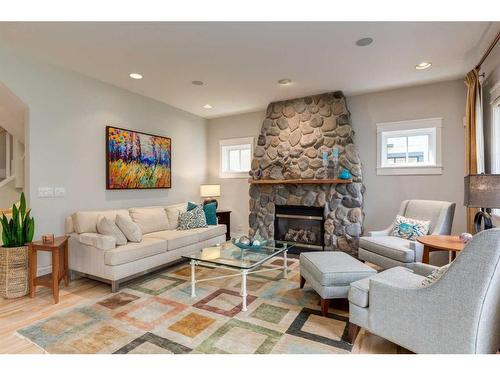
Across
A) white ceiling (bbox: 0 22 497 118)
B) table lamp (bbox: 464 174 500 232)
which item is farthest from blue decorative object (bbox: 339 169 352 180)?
table lamp (bbox: 464 174 500 232)

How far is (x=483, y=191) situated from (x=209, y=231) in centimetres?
339

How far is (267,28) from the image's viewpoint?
2449 millimetres

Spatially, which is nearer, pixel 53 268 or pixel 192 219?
pixel 53 268

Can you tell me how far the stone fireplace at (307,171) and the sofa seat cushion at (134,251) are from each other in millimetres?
2053

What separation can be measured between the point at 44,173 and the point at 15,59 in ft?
4.22

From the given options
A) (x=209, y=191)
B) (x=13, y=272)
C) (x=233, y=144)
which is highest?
(x=233, y=144)

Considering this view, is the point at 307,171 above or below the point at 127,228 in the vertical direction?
above

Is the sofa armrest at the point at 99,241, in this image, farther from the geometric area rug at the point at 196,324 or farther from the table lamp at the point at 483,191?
the table lamp at the point at 483,191

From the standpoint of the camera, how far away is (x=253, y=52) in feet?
9.59

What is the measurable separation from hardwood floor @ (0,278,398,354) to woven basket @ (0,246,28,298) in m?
0.08

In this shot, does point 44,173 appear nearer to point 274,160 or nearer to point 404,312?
point 274,160

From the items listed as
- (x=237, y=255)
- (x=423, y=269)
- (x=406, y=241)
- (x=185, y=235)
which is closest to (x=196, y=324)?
(x=237, y=255)

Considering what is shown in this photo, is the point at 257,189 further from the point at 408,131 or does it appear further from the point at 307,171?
the point at 408,131

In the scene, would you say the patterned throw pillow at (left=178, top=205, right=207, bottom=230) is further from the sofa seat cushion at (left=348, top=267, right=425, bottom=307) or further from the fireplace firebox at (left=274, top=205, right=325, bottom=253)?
the sofa seat cushion at (left=348, top=267, right=425, bottom=307)
